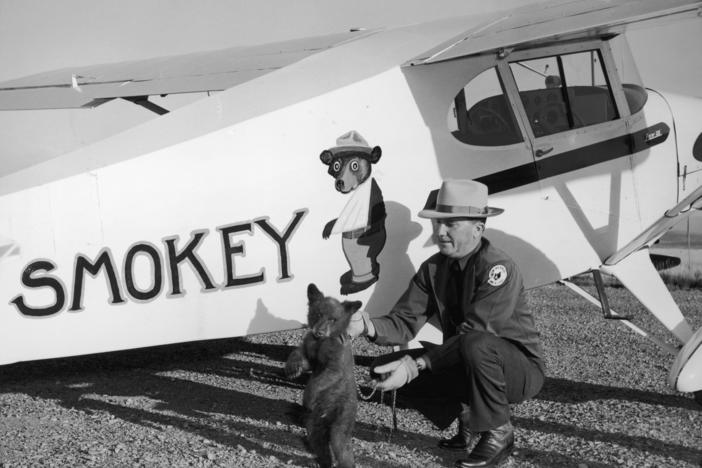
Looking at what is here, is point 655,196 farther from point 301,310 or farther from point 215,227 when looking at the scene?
point 215,227

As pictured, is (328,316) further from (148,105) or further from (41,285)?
(148,105)

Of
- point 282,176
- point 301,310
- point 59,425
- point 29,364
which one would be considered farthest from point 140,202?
point 29,364

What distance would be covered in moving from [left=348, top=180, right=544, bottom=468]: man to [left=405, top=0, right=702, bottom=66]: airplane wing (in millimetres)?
1360

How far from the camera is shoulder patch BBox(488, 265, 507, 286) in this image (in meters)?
4.07

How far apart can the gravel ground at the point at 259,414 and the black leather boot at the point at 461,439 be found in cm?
5

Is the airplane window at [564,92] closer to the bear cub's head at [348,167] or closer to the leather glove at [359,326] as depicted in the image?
the bear cub's head at [348,167]

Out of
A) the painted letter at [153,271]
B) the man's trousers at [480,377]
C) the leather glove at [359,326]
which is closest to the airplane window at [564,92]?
the man's trousers at [480,377]

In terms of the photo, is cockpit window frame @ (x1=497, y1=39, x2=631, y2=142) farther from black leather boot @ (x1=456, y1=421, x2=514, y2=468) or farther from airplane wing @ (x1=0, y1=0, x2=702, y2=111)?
black leather boot @ (x1=456, y1=421, x2=514, y2=468)

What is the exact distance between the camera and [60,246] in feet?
14.9

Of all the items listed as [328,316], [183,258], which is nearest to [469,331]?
[328,316]

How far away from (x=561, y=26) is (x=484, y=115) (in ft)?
2.62

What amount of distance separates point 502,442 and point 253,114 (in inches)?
93.2

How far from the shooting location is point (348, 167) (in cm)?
497

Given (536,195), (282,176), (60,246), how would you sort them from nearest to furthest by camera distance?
(60,246) → (282,176) → (536,195)
